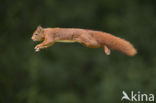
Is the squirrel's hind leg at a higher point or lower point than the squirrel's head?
lower

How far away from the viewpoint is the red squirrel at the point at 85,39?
39.4 inches

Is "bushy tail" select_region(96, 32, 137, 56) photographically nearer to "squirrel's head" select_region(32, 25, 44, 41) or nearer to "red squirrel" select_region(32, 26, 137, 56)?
"red squirrel" select_region(32, 26, 137, 56)

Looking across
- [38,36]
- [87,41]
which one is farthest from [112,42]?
[38,36]

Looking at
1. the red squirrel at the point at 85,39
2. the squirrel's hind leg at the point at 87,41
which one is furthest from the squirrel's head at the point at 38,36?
the squirrel's hind leg at the point at 87,41

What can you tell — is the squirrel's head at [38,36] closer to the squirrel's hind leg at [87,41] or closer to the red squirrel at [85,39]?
the red squirrel at [85,39]

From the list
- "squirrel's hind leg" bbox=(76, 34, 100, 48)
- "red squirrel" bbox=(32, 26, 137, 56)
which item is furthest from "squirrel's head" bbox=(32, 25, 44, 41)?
"squirrel's hind leg" bbox=(76, 34, 100, 48)

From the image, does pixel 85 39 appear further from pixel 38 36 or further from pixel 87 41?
pixel 38 36

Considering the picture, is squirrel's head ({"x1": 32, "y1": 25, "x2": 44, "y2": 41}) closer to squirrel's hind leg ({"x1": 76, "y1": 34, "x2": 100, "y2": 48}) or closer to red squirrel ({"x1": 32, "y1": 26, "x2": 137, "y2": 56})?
red squirrel ({"x1": 32, "y1": 26, "x2": 137, "y2": 56})

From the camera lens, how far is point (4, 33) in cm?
473

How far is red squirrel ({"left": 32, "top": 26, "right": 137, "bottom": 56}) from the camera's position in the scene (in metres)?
1.00

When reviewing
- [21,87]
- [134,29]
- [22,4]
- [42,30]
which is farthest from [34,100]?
[42,30]

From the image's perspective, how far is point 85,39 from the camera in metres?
1.01

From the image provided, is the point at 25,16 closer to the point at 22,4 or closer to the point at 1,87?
Answer: the point at 22,4

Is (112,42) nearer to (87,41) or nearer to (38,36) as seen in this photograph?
(87,41)
